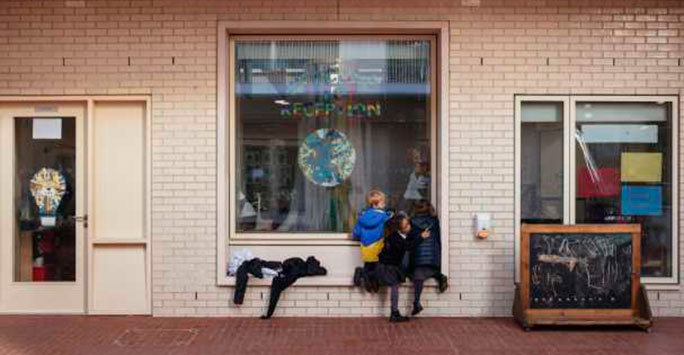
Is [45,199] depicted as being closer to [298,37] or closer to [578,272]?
[298,37]

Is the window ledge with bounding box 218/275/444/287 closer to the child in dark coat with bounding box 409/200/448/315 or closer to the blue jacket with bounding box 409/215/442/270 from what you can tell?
the child in dark coat with bounding box 409/200/448/315

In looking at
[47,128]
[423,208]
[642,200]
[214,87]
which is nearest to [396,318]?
[423,208]

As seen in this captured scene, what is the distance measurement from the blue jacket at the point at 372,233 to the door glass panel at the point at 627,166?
233 cm

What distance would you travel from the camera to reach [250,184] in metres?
8.55

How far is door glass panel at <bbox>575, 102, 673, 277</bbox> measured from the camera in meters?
8.27

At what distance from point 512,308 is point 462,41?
10.1 feet

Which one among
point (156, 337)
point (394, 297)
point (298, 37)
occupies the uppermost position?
point (298, 37)

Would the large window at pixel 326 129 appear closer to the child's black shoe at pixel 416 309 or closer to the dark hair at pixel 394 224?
the dark hair at pixel 394 224

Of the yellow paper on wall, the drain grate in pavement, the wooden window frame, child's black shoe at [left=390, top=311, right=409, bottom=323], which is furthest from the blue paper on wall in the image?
the drain grate in pavement

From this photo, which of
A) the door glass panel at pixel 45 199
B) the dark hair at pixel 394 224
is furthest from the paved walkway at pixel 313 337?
the dark hair at pixel 394 224

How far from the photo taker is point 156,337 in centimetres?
730

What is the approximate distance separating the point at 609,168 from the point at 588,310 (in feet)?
5.74

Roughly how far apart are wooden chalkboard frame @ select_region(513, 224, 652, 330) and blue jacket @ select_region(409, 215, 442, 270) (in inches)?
36.6

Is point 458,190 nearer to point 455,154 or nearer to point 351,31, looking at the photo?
point 455,154
